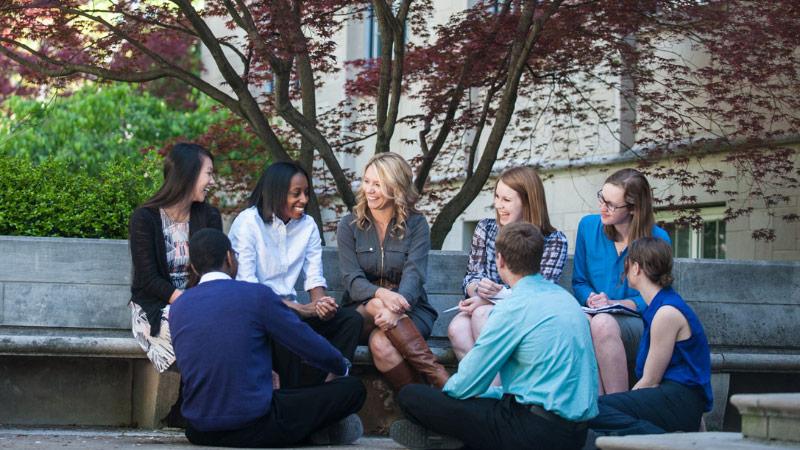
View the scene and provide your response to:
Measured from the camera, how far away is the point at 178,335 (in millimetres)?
6840

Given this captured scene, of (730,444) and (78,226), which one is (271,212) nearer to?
(78,226)

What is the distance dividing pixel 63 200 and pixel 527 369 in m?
4.08

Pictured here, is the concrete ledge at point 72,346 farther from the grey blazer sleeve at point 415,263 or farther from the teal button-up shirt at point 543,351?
the teal button-up shirt at point 543,351

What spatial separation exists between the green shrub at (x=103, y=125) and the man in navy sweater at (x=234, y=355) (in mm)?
16430

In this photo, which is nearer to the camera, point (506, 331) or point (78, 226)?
point (506, 331)

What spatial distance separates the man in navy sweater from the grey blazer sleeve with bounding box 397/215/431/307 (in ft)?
3.41

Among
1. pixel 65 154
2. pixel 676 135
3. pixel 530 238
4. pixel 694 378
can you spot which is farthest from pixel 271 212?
pixel 65 154

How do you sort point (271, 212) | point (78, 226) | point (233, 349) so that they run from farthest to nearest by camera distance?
point (78, 226)
point (271, 212)
point (233, 349)

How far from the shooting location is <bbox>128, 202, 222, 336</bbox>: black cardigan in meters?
7.64

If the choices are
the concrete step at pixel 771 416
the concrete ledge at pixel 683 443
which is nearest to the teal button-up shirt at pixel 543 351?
the concrete ledge at pixel 683 443

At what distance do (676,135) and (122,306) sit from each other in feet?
20.1

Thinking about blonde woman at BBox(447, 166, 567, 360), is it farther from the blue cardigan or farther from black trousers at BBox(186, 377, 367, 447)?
black trousers at BBox(186, 377, 367, 447)

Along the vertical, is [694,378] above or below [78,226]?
below

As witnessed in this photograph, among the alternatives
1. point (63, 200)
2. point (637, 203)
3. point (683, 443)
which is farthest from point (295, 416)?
point (63, 200)
